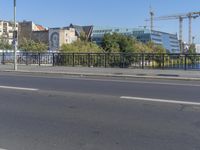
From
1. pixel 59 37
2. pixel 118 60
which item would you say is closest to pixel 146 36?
pixel 59 37

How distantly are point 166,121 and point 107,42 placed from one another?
67308mm

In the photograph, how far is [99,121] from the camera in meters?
7.71

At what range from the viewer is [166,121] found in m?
7.68

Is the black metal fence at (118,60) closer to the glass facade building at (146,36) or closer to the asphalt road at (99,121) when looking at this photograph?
the asphalt road at (99,121)

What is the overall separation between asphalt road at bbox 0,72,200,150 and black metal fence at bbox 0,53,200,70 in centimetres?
1051

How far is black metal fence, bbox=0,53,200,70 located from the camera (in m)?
22.3

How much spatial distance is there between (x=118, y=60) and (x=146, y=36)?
126 m

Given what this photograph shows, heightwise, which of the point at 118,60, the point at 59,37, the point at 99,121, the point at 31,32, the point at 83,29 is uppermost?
the point at 83,29

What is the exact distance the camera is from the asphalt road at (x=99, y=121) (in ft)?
20.0

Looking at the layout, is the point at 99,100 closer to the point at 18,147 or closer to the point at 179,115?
the point at 179,115

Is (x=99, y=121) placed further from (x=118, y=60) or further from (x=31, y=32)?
(x=31, y=32)

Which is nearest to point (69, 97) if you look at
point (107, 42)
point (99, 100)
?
point (99, 100)

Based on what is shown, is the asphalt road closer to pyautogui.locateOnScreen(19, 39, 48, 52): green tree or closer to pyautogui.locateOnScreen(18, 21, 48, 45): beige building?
pyautogui.locateOnScreen(19, 39, 48, 52): green tree

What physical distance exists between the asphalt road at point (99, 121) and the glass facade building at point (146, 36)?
126 metres
